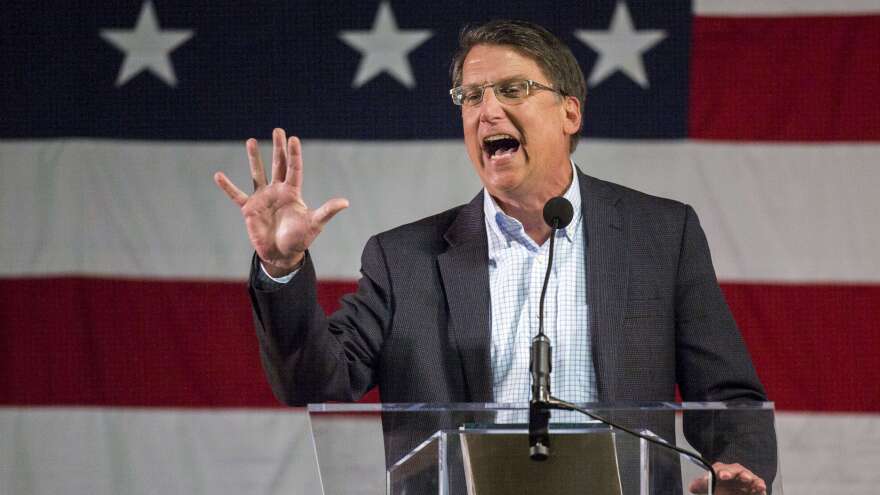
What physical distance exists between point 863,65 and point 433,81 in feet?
3.90

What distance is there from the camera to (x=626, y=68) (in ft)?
10.5

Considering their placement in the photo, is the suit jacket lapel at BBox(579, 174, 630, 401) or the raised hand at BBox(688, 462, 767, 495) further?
the suit jacket lapel at BBox(579, 174, 630, 401)

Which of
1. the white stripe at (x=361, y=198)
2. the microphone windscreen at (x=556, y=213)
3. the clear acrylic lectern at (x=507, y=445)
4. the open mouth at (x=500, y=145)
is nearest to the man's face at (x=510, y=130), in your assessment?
the open mouth at (x=500, y=145)

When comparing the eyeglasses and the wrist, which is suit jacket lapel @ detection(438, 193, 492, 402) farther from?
the wrist

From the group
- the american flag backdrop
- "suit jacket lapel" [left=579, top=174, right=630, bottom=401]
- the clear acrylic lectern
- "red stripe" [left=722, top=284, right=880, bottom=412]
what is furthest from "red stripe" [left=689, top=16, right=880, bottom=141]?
the clear acrylic lectern

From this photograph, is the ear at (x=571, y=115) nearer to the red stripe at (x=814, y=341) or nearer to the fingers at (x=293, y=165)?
the fingers at (x=293, y=165)

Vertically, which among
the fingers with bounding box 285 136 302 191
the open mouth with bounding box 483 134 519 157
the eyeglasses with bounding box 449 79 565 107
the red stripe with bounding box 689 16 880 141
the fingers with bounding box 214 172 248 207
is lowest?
the fingers with bounding box 214 172 248 207

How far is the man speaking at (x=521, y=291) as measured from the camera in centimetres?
194

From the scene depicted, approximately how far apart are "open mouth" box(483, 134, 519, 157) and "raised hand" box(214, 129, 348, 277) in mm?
536

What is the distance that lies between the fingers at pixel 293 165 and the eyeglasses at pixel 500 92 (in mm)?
537

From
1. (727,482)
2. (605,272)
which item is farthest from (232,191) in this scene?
(727,482)

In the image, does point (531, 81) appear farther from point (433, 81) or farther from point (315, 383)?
point (433, 81)

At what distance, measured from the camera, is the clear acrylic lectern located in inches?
54.0

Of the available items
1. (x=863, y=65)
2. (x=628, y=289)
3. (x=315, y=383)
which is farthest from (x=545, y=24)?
A: (x=315, y=383)
